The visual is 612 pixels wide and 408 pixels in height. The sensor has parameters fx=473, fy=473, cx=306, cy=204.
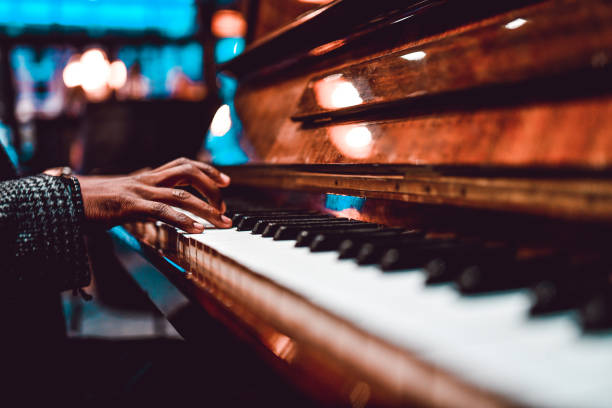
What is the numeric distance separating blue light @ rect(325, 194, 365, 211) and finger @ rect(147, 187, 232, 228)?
275 millimetres

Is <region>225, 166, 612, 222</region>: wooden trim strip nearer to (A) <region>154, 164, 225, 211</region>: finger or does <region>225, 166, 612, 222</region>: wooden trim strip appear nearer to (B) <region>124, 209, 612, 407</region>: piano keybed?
(B) <region>124, 209, 612, 407</region>: piano keybed

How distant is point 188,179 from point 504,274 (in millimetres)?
1055

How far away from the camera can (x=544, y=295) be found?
46cm

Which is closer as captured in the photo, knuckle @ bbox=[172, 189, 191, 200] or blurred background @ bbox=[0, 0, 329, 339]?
knuckle @ bbox=[172, 189, 191, 200]

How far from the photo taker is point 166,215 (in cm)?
119

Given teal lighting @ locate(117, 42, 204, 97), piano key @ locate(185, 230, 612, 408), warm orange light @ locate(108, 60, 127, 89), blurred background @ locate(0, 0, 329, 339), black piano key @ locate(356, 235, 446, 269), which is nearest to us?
piano key @ locate(185, 230, 612, 408)

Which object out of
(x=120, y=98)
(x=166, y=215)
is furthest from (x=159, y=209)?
(x=120, y=98)

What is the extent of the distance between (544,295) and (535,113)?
400mm

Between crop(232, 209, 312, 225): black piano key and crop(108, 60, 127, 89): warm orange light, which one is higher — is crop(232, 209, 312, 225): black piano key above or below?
below

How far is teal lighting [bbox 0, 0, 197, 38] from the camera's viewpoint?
14.9 metres

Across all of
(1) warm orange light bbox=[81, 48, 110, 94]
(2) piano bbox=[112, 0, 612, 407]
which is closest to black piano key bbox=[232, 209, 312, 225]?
(2) piano bbox=[112, 0, 612, 407]

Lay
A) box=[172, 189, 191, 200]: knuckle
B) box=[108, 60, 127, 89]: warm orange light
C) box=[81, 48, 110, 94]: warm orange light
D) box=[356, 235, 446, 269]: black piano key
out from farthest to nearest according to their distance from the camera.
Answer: box=[108, 60, 127, 89]: warm orange light → box=[81, 48, 110, 94]: warm orange light → box=[172, 189, 191, 200]: knuckle → box=[356, 235, 446, 269]: black piano key

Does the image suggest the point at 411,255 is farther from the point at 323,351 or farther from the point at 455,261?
the point at 323,351

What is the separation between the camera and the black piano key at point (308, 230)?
90 centimetres
